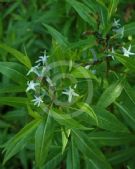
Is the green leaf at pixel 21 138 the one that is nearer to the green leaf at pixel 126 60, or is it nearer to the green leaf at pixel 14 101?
the green leaf at pixel 14 101

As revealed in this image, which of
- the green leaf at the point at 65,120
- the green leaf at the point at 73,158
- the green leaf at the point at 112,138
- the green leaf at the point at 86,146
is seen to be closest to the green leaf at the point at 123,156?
the green leaf at the point at 112,138

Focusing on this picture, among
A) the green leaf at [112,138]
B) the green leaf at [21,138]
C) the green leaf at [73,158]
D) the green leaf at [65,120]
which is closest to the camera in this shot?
the green leaf at [65,120]

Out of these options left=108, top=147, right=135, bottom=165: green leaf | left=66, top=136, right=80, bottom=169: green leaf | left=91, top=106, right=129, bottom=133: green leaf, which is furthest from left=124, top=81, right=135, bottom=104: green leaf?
left=108, top=147, right=135, bottom=165: green leaf

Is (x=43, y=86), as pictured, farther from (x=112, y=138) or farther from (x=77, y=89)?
(x=112, y=138)

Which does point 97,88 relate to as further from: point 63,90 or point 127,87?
point 63,90

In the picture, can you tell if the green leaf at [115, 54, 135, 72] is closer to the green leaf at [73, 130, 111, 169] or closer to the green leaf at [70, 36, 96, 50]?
the green leaf at [70, 36, 96, 50]

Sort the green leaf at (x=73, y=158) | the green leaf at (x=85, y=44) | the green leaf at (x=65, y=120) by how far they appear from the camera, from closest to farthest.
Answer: the green leaf at (x=65, y=120)
the green leaf at (x=85, y=44)
the green leaf at (x=73, y=158)

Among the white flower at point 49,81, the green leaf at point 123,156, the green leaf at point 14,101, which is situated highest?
the white flower at point 49,81

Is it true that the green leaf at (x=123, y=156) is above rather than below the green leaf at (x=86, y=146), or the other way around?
below
